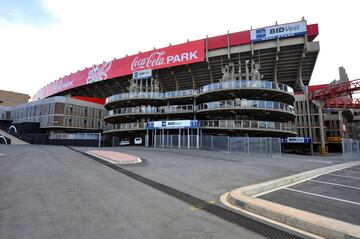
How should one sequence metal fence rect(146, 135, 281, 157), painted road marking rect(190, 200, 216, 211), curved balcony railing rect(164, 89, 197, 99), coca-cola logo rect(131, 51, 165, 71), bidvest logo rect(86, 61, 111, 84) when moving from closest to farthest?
painted road marking rect(190, 200, 216, 211)
metal fence rect(146, 135, 281, 157)
curved balcony railing rect(164, 89, 197, 99)
coca-cola logo rect(131, 51, 165, 71)
bidvest logo rect(86, 61, 111, 84)

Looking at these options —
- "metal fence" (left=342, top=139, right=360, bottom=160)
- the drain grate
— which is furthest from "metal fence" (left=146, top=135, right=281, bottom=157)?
the drain grate

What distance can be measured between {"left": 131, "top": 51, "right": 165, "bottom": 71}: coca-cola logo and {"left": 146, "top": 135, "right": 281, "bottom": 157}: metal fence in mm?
18053

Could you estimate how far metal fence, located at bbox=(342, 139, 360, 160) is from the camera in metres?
22.0

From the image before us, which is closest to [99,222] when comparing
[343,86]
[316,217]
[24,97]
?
[316,217]

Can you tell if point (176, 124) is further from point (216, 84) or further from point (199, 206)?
point (199, 206)

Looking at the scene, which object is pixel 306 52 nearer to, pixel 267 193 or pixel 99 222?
pixel 267 193

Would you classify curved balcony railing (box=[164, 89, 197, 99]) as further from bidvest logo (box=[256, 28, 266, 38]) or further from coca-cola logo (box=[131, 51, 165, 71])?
bidvest logo (box=[256, 28, 266, 38])

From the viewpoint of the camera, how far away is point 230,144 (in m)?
25.6

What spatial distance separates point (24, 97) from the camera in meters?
95.8

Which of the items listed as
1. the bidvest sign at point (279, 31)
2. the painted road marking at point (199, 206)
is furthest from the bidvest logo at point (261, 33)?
the painted road marking at point (199, 206)

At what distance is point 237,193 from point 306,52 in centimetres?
3776

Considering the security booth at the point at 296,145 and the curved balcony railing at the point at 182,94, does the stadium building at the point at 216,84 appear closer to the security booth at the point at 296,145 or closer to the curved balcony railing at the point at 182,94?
the curved balcony railing at the point at 182,94

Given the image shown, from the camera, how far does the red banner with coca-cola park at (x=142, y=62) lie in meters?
41.0

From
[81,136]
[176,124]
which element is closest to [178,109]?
[176,124]
